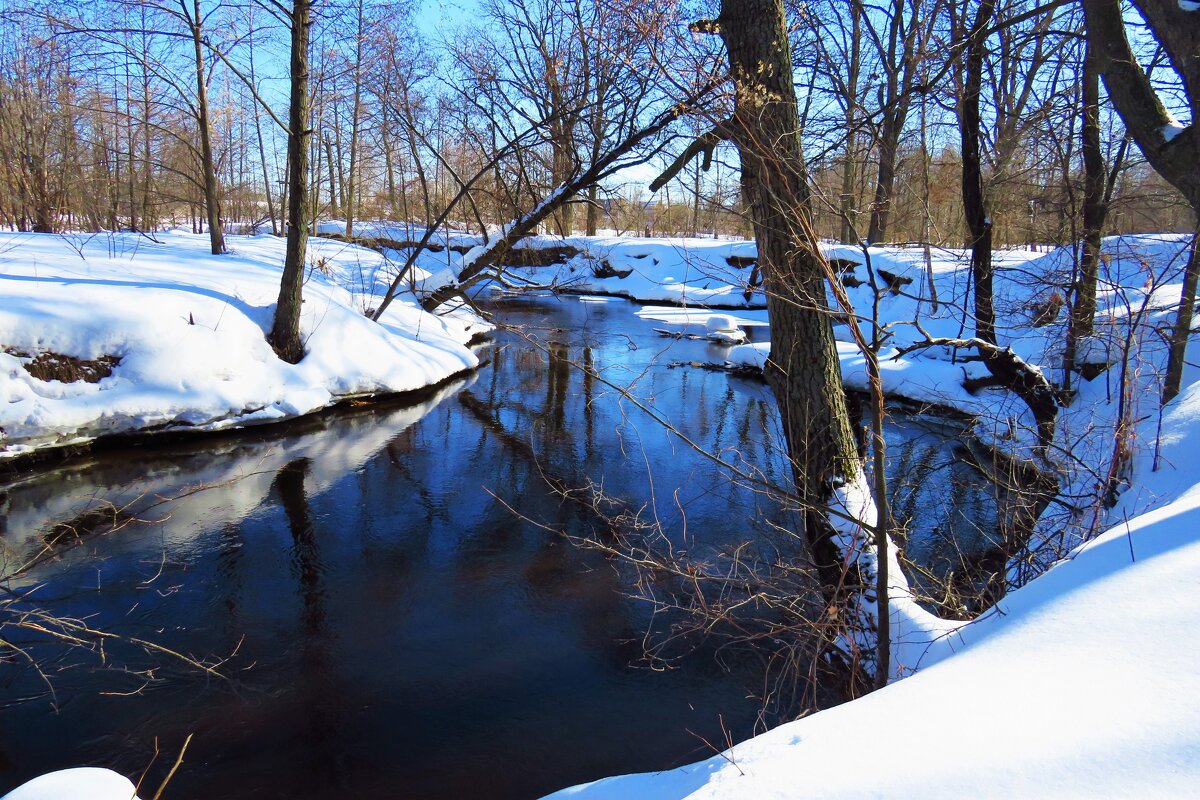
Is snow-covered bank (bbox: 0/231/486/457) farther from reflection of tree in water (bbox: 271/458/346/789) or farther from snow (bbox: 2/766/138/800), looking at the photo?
snow (bbox: 2/766/138/800)

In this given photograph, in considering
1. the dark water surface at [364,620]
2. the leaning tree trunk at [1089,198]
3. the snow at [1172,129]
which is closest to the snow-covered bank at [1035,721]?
the dark water surface at [364,620]

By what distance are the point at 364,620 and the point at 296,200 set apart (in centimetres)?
737

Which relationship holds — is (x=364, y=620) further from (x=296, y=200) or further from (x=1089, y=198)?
(x=1089, y=198)

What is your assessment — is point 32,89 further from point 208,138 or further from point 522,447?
point 522,447

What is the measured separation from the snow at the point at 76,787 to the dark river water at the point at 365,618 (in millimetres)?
1366

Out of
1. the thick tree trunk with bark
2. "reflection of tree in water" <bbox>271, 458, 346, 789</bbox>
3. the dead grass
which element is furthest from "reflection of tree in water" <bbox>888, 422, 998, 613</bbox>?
the dead grass

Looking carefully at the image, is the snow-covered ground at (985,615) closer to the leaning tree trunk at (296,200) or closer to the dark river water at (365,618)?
the leaning tree trunk at (296,200)

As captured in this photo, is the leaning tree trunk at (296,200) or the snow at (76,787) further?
the leaning tree trunk at (296,200)

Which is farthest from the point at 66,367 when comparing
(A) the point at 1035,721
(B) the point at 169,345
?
(A) the point at 1035,721

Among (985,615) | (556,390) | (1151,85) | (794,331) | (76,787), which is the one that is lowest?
(556,390)

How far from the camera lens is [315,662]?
15.3 ft

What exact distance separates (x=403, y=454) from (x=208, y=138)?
28.0 ft

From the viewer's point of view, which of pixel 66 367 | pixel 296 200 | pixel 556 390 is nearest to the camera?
pixel 66 367

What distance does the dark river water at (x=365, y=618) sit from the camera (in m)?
3.88
